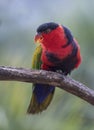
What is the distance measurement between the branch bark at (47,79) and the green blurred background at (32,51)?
462 mm

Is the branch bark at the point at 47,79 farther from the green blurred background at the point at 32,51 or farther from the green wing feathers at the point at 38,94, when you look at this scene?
the green blurred background at the point at 32,51

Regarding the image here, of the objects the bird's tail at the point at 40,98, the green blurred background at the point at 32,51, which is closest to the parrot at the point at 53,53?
the bird's tail at the point at 40,98

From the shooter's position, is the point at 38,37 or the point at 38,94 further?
the point at 38,94

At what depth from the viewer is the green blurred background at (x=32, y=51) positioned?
2.60 metres

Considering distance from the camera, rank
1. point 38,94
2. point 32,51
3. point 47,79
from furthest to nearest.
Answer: point 32,51 < point 38,94 < point 47,79

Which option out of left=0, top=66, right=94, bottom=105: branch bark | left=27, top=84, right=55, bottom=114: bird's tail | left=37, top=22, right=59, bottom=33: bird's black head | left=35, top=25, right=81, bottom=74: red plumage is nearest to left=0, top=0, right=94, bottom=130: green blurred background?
left=27, top=84, right=55, bottom=114: bird's tail

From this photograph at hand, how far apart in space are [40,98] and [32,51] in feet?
1.24

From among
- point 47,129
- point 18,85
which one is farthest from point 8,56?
point 47,129

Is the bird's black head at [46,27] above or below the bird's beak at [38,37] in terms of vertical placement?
above

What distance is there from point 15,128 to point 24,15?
0.86 metres

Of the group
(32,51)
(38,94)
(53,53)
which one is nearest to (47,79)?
(53,53)

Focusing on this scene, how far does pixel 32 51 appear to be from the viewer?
276 centimetres

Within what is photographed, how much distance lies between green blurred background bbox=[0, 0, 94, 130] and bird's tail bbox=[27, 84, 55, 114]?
0.33 feet

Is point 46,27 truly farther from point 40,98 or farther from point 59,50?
point 40,98
